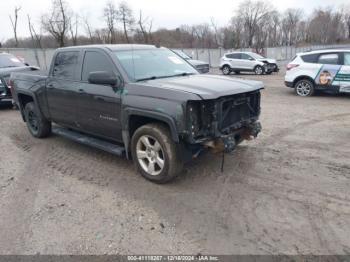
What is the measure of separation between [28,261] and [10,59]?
10316 millimetres

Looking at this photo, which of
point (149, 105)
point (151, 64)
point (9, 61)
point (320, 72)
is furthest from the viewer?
point (9, 61)

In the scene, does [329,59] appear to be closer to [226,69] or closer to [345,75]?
[345,75]

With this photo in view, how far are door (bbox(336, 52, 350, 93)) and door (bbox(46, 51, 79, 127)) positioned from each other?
890 cm

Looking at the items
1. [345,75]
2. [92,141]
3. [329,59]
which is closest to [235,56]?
[329,59]

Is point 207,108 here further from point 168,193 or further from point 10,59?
point 10,59

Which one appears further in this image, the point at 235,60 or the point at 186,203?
the point at 235,60

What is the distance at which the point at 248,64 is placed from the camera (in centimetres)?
2316

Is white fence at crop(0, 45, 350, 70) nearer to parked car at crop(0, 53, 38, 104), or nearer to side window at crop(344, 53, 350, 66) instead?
parked car at crop(0, 53, 38, 104)

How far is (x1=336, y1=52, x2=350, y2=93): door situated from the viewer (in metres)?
10.8

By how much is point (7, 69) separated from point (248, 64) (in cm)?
1647

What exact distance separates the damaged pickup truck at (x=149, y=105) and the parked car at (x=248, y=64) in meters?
18.3

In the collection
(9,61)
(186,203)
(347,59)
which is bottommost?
(186,203)

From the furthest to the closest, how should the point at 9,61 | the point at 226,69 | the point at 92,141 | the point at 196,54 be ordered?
A: the point at 196,54
the point at 226,69
the point at 9,61
the point at 92,141

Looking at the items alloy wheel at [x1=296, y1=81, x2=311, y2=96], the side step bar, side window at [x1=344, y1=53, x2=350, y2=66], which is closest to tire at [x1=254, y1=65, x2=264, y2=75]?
alloy wheel at [x1=296, y1=81, x2=311, y2=96]
